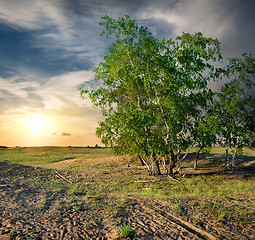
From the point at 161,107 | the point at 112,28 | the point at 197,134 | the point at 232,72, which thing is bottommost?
the point at 197,134

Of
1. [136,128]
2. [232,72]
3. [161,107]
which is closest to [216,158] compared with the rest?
[232,72]

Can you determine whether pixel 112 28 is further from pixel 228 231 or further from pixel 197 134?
pixel 228 231

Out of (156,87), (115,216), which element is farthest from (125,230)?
(156,87)

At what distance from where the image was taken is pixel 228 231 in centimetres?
805

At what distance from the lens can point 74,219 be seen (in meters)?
8.23

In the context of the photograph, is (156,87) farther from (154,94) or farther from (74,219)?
(74,219)

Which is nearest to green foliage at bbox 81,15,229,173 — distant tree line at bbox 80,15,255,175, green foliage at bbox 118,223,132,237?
distant tree line at bbox 80,15,255,175

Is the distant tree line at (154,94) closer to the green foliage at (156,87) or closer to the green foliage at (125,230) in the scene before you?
the green foliage at (156,87)

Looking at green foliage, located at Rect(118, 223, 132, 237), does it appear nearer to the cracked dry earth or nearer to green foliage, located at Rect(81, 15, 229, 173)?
the cracked dry earth

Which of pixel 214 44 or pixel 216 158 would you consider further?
pixel 216 158

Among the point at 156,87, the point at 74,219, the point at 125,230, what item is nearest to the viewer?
the point at 125,230

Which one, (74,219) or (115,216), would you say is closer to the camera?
(74,219)

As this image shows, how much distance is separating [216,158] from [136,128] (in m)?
16.7

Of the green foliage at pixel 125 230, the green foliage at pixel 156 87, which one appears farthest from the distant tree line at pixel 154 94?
the green foliage at pixel 125 230
